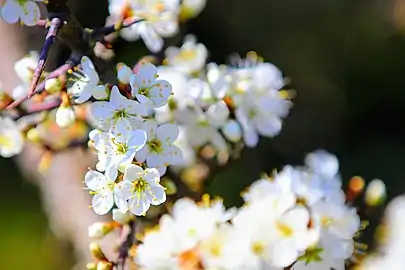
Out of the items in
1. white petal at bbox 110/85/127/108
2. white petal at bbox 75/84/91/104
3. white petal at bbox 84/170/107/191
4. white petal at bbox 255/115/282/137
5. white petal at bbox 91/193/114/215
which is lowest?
white petal at bbox 91/193/114/215

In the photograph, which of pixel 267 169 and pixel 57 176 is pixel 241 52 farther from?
pixel 57 176

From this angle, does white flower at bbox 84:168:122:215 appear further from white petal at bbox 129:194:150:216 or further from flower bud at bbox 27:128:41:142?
flower bud at bbox 27:128:41:142

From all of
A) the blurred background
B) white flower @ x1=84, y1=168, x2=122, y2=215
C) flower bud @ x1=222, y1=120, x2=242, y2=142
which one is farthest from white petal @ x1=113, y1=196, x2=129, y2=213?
the blurred background

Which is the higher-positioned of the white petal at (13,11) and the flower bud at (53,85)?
the white petal at (13,11)

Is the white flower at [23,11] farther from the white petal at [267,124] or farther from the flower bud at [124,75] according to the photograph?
the white petal at [267,124]

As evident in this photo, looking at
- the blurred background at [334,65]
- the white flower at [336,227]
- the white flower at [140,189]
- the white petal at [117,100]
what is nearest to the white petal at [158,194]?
the white flower at [140,189]
